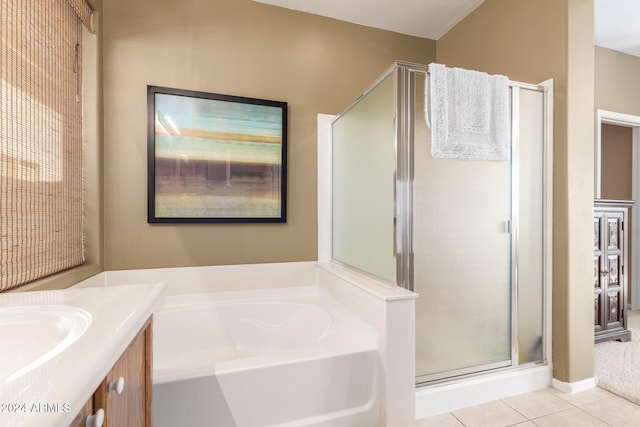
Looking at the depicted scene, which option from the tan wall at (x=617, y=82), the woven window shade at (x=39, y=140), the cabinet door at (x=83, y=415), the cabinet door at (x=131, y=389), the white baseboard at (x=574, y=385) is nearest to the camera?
the cabinet door at (x=83, y=415)

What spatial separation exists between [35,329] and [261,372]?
0.85 m

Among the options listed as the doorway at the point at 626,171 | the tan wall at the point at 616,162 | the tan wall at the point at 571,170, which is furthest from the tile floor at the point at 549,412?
the tan wall at the point at 616,162

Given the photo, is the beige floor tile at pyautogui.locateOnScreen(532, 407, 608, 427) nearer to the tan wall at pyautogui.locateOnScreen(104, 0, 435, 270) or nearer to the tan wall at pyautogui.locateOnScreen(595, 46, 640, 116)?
the tan wall at pyautogui.locateOnScreen(104, 0, 435, 270)

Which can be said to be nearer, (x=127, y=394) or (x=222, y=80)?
(x=127, y=394)

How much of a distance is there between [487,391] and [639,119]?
3410 mm

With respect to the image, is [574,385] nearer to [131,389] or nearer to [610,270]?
[610,270]

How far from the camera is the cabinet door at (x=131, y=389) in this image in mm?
657

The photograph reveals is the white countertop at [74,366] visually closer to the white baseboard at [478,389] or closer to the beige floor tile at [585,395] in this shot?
the white baseboard at [478,389]

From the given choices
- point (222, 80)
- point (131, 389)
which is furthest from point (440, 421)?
point (222, 80)

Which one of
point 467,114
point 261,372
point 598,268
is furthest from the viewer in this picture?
point 598,268

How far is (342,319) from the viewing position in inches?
75.3

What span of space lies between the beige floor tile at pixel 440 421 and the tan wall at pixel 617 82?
3292 mm

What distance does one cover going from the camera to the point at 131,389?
824mm

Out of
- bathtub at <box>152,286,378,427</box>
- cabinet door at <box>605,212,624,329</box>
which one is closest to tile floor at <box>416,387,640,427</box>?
bathtub at <box>152,286,378,427</box>
